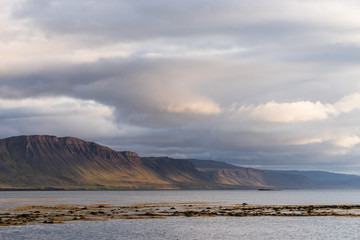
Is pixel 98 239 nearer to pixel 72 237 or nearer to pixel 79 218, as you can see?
pixel 72 237

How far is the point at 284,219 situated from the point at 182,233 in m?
34.0

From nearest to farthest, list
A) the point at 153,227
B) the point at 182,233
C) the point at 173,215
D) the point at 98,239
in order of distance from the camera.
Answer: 1. the point at 98,239
2. the point at 182,233
3. the point at 153,227
4. the point at 173,215

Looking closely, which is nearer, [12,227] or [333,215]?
[12,227]

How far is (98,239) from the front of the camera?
246 feet

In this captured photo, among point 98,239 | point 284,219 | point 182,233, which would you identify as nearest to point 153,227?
point 182,233

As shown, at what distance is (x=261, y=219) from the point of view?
10888 cm

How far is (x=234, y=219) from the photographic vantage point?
10862 cm

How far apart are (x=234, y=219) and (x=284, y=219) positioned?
1083 centimetres

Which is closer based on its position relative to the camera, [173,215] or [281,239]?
[281,239]

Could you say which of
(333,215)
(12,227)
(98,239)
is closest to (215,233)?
(98,239)

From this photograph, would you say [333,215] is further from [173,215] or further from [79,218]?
[79,218]

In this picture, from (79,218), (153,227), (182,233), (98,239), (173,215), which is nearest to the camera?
(98,239)

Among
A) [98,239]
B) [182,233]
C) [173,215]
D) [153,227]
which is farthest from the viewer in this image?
[173,215]

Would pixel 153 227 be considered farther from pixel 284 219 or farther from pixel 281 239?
pixel 284 219
